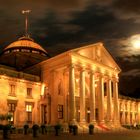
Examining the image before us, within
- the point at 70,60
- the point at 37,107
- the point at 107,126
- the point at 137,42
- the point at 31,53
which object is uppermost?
the point at 31,53

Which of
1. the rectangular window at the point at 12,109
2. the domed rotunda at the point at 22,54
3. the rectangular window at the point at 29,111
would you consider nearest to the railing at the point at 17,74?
the rectangular window at the point at 29,111

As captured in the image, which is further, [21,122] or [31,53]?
[31,53]

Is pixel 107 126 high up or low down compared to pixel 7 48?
down

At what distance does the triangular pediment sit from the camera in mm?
53344

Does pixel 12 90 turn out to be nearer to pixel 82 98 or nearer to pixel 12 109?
pixel 12 109

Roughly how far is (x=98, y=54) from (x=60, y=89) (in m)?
10.7

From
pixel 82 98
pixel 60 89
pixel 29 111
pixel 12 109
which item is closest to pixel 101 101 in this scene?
pixel 82 98

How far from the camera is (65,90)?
179 ft

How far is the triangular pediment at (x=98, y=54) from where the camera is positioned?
53.3 metres

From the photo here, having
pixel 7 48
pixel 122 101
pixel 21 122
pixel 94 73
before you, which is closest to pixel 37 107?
pixel 21 122

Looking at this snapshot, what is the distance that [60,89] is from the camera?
5447 centimetres

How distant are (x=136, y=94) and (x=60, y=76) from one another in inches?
2773

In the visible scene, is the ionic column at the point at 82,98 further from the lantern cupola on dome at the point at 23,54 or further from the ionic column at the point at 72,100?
the lantern cupola on dome at the point at 23,54

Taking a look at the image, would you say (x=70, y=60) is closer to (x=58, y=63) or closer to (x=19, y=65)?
(x=58, y=63)
